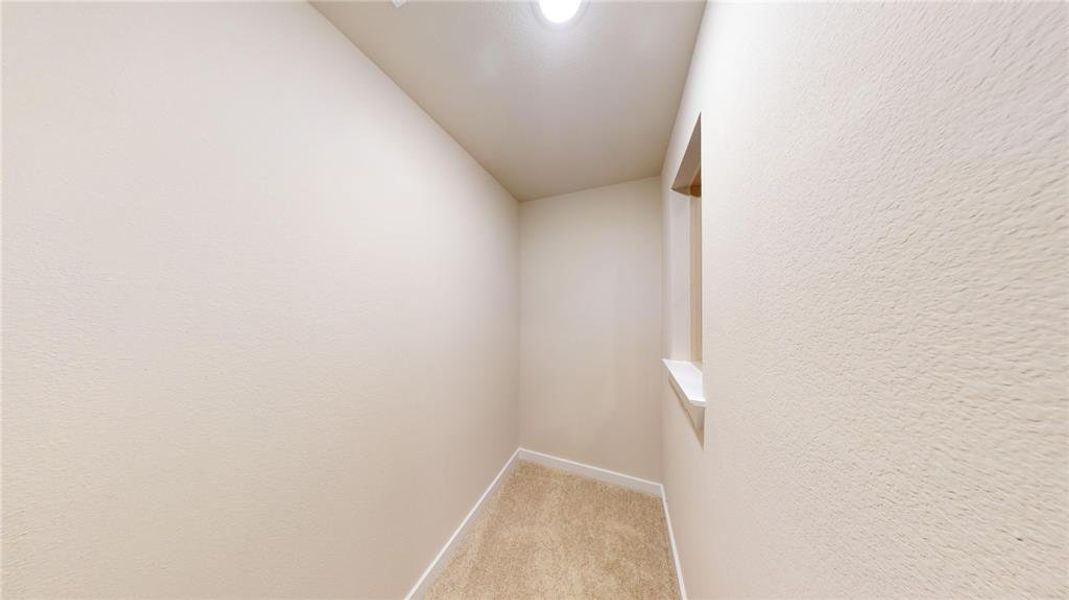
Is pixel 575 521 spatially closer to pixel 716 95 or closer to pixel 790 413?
pixel 790 413

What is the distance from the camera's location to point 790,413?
18.3 inches

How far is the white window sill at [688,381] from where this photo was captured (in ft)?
3.05

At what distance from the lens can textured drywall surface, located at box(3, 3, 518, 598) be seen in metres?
0.49

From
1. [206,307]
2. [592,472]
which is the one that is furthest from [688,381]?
[206,307]

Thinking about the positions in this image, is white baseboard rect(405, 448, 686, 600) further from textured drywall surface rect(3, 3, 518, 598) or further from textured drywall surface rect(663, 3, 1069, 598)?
textured drywall surface rect(663, 3, 1069, 598)

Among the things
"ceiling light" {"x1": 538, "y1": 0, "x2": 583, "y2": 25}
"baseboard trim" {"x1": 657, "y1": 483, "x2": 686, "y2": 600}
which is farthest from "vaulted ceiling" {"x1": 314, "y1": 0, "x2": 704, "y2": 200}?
"baseboard trim" {"x1": 657, "y1": 483, "x2": 686, "y2": 600}

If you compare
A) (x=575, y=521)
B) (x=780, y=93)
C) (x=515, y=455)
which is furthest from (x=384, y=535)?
(x=780, y=93)

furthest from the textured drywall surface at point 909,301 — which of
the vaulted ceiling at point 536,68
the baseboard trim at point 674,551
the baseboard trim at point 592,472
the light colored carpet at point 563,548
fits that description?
the baseboard trim at point 592,472

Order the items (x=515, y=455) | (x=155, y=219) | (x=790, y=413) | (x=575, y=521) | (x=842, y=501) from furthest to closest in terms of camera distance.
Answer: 1. (x=515, y=455)
2. (x=575, y=521)
3. (x=155, y=219)
4. (x=790, y=413)
5. (x=842, y=501)

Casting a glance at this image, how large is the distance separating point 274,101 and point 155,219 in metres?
0.43

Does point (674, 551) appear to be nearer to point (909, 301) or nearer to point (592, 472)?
point (592, 472)

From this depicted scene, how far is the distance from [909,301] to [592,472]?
82.2 inches

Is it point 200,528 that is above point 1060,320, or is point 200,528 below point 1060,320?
below

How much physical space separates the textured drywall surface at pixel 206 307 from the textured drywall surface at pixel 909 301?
1140 mm
